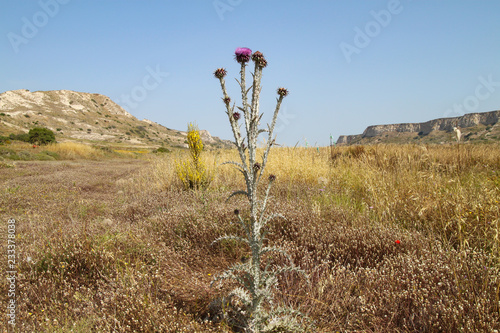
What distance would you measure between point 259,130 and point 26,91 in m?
121

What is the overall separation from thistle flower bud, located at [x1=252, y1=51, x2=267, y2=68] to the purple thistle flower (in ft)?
0.12

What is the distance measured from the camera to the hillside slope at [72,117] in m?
70.0

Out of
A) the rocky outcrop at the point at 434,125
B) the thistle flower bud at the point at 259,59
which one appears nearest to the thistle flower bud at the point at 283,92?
the thistle flower bud at the point at 259,59

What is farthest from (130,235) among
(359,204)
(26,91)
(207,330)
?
(26,91)

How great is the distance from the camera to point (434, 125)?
8738cm

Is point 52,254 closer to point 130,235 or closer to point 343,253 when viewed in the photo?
point 130,235

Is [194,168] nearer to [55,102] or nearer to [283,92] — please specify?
[283,92]

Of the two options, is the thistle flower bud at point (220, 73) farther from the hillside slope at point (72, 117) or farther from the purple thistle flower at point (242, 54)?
the hillside slope at point (72, 117)

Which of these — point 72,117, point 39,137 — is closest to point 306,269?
point 39,137

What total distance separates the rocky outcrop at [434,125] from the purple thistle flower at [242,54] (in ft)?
124

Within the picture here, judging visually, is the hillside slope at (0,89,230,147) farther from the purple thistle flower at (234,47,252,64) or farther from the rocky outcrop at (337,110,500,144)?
the purple thistle flower at (234,47,252,64)

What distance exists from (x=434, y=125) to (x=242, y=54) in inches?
4260

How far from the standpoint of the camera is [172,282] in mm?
2344

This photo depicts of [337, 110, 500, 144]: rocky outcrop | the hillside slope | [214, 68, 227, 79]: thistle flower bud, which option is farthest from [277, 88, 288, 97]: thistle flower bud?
the hillside slope
